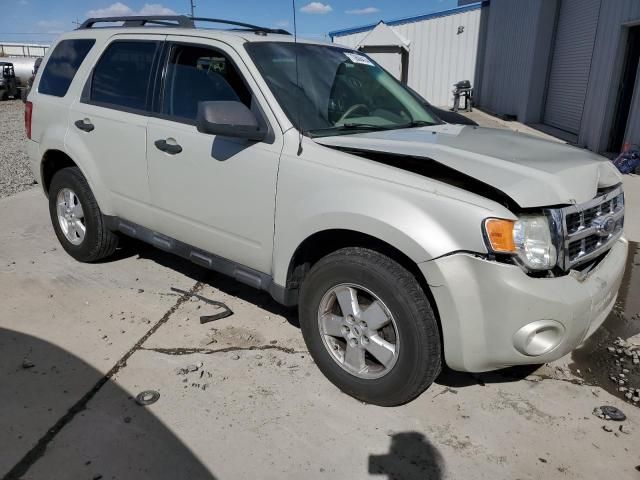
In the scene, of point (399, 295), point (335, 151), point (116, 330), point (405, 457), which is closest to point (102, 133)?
point (116, 330)

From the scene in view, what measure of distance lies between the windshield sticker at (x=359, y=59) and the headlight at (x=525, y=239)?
2.12 meters

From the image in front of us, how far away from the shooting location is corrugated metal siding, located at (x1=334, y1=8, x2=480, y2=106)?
1995 cm

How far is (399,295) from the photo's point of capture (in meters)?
2.61

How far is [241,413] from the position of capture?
2.90m

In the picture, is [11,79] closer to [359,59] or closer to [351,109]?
[359,59]

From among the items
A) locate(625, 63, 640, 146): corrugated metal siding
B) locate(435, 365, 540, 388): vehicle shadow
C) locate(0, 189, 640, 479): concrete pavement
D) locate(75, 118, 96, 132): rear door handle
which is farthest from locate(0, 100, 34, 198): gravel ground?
locate(625, 63, 640, 146): corrugated metal siding

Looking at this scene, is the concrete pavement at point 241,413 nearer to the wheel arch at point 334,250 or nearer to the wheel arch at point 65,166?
the wheel arch at point 334,250

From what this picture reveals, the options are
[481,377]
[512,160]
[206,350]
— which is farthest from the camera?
[206,350]

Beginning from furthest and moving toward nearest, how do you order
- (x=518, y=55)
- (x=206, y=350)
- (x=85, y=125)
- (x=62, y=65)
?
1. (x=518, y=55)
2. (x=62, y=65)
3. (x=85, y=125)
4. (x=206, y=350)

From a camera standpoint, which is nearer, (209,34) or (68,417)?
(68,417)

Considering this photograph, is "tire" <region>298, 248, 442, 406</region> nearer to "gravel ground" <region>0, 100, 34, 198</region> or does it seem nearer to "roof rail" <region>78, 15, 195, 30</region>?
"roof rail" <region>78, 15, 195, 30</region>

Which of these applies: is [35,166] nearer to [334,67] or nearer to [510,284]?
[334,67]

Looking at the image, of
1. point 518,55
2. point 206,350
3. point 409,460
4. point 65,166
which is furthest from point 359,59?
point 518,55

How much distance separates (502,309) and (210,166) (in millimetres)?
1966
